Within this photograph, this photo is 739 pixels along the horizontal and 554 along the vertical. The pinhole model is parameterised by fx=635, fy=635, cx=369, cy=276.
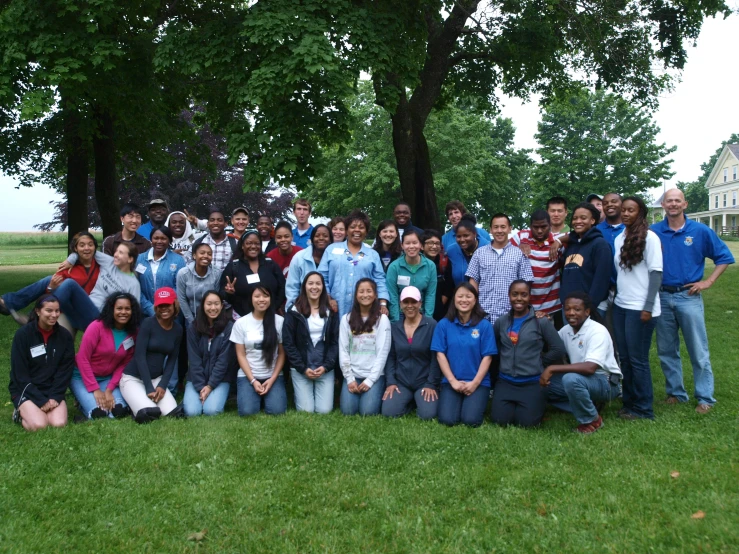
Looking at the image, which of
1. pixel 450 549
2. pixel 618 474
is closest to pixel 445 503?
pixel 450 549

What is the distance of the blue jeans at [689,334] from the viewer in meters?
6.19

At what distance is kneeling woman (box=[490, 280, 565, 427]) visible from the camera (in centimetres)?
614

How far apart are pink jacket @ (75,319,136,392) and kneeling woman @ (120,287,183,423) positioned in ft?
0.49

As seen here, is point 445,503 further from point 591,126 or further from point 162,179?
point 591,126

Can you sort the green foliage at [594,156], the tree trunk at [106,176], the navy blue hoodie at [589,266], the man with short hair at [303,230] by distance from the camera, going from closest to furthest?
the navy blue hoodie at [589,266], the man with short hair at [303,230], the tree trunk at [106,176], the green foliage at [594,156]

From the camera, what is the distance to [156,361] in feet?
22.5

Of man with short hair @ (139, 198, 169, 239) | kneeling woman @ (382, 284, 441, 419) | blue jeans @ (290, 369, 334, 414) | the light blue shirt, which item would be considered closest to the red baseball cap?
blue jeans @ (290, 369, 334, 414)

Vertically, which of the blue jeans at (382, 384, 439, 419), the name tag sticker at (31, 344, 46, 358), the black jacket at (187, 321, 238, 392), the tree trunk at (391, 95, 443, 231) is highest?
the tree trunk at (391, 95, 443, 231)

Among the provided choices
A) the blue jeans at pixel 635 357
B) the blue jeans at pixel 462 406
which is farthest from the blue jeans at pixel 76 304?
the blue jeans at pixel 635 357

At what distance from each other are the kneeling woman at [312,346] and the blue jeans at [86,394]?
6.09ft

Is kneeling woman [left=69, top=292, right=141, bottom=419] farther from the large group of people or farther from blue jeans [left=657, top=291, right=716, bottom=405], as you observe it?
blue jeans [left=657, top=291, right=716, bottom=405]

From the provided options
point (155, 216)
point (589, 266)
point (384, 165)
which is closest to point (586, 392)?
point (589, 266)

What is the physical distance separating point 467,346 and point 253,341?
2.27 meters

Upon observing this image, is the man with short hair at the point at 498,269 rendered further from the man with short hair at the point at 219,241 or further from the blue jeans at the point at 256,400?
the man with short hair at the point at 219,241
